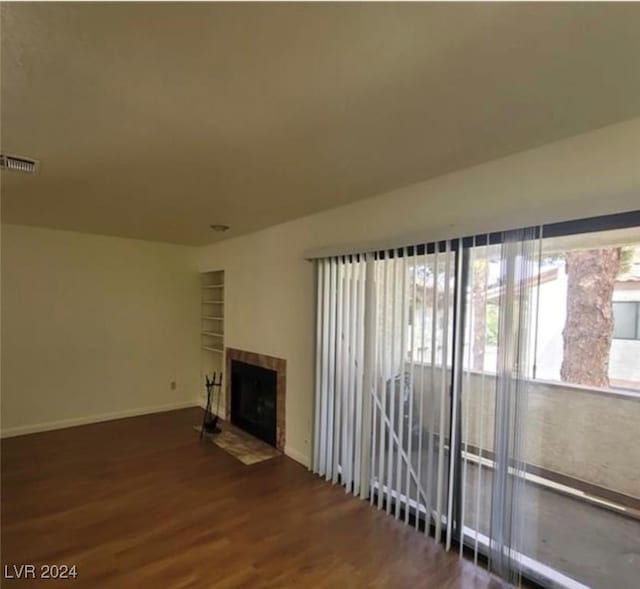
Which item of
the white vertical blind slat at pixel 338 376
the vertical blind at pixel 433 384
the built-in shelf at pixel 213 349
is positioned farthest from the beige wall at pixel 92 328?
the white vertical blind slat at pixel 338 376

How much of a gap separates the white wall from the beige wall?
919 mm

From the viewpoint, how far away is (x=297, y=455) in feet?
12.6

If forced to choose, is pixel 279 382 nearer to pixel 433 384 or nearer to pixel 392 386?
pixel 392 386

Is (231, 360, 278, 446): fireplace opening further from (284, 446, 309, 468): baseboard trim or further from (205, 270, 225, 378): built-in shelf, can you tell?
(205, 270, 225, 378): built-in shelf

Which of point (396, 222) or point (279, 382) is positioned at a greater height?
point (396, 222)

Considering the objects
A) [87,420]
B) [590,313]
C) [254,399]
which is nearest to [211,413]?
[254,399]

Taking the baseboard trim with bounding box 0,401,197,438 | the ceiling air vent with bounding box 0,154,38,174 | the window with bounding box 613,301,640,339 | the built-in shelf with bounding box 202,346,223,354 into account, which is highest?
the ceiling air vent with bounding box 0,154,38,174

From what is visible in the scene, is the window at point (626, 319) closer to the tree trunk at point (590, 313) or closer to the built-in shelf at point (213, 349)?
the tree trunk at point (590, 313)

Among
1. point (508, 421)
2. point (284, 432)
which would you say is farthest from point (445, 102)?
point (284, 432)

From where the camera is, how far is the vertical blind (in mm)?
2188

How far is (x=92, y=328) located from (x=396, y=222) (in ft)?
13.8

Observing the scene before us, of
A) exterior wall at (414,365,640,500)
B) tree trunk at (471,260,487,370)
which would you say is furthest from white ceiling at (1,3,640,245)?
exterior wall at (414,365,640,500)

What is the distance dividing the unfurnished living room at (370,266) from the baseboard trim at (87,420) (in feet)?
0.98

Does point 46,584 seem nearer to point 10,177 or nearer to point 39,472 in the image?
point 39,472
